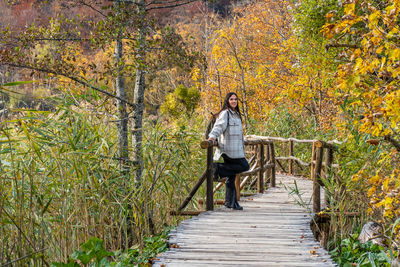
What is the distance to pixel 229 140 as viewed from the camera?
18.6ft

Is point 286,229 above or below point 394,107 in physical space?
below

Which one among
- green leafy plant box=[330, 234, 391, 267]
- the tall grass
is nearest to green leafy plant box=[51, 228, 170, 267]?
the tall grass

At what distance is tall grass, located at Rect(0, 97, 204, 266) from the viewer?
356 centimetres

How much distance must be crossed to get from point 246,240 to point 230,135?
166 cm

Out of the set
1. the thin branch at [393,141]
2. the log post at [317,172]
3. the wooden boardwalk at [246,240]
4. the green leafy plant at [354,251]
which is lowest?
the green leafy plant at [354,251]

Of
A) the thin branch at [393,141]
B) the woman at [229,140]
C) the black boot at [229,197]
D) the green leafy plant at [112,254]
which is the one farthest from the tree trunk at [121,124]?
the thin branch at [393,141]

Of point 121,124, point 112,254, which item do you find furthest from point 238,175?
point 112,254

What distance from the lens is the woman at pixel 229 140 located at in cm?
560

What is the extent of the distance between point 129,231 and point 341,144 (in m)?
2.82

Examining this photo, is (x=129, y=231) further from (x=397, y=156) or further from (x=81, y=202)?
(x=397, y=156)

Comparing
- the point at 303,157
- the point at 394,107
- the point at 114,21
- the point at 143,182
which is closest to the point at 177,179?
the point at 143,182

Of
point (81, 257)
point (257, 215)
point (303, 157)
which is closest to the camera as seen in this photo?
point (81, 257)

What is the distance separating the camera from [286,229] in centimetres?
479

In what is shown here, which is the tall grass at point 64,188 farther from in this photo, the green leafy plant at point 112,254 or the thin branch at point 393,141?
the thin branch at point 393,141
